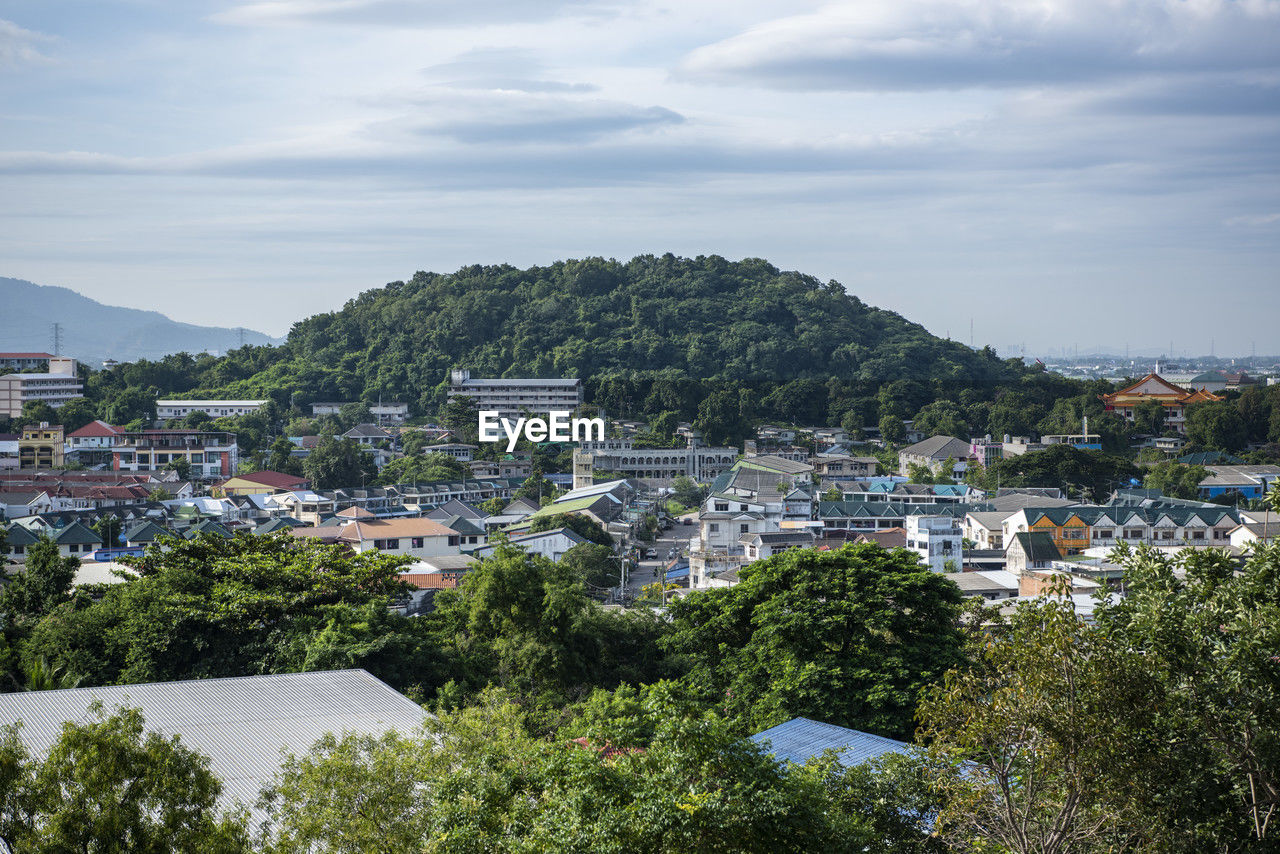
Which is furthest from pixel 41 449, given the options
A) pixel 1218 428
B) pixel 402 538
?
pixel 1218 428

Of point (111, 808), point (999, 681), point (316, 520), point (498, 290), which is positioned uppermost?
point (498, 290)

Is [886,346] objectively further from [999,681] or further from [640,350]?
[999,681]

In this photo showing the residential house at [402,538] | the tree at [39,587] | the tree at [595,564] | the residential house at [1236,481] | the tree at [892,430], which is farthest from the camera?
the tree at [892,430]

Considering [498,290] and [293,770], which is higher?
[498,290]

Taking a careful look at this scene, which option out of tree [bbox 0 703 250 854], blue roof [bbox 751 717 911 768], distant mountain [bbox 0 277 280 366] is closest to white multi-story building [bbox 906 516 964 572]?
blue roof [bbox 751 717 911 768]

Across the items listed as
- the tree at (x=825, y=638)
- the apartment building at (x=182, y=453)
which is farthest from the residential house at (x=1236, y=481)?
the apartment building at (x=182, y=453)

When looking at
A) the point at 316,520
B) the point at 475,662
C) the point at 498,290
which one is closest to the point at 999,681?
the point at 475,662

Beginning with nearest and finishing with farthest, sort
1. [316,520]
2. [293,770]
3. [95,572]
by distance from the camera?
[293,770] < [95,572] < [316,520]

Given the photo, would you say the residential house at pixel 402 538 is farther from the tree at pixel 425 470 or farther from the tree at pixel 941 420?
the tree at pixel 941 420
